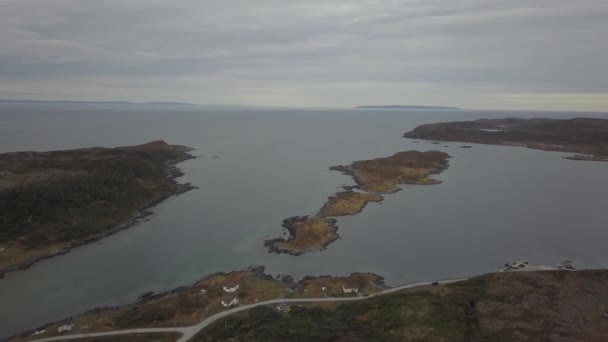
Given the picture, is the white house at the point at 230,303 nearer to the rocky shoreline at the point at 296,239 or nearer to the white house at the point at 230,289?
the white house at the point at 230,289

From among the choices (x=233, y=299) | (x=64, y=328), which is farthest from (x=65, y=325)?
(x=233, y=299)

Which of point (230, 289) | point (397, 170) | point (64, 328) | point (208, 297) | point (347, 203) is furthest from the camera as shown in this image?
point (397, 170)

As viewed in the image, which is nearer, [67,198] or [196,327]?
[196,327]

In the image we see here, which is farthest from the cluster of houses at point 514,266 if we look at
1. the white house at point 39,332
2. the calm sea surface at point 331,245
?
the white house at point 39,332

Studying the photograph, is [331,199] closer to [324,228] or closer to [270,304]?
[324,228]

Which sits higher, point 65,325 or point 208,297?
point 208,297

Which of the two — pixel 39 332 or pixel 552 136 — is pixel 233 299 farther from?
pixel 552 136

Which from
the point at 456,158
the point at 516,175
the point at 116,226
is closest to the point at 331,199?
the point at 116,226

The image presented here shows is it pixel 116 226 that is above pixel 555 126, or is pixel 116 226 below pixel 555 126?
below
